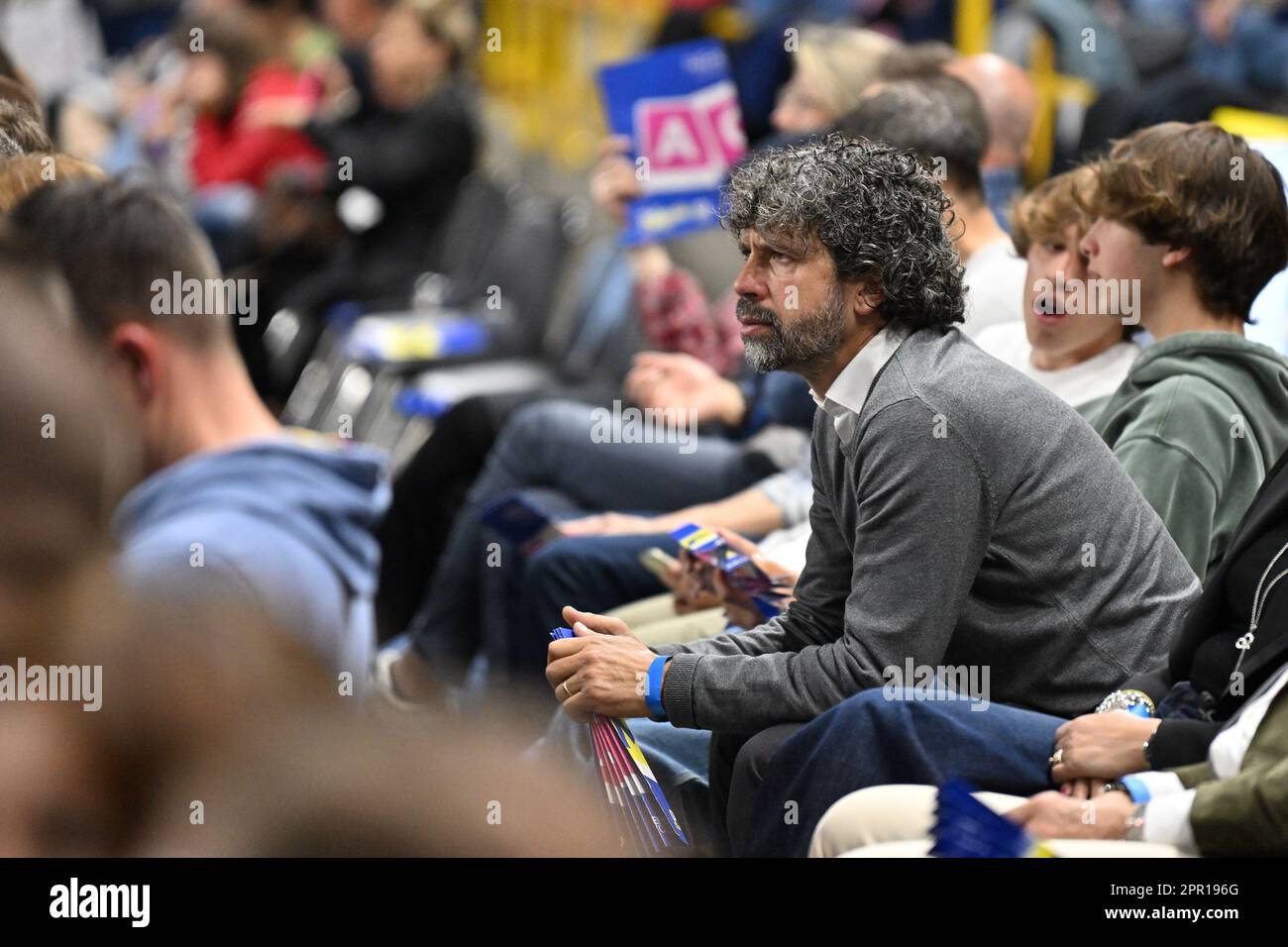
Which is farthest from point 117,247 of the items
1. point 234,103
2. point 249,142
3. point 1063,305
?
point 234,103

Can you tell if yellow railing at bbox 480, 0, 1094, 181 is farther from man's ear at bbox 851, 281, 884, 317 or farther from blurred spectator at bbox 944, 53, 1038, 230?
man's ear at bbox 851, 281, 884, 317

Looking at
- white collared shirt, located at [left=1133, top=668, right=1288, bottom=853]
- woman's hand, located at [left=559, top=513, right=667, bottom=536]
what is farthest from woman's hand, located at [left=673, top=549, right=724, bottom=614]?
white collared shirt, located at [left=1133, top=668, right=1288, bottom=853]

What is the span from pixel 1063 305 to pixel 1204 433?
406 mm

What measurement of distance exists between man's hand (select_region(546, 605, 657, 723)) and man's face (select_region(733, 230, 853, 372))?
0.41 m

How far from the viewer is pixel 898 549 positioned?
196 centimetres

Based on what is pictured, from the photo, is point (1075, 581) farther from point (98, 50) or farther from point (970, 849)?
point (98, 50)

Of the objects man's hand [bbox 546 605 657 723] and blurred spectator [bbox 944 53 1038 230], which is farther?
blurred spectator [bbox 944 53 1038 230]

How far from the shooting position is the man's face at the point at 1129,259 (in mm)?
2488

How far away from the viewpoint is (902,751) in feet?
6.39

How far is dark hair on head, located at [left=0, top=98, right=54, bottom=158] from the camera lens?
2.70 metres

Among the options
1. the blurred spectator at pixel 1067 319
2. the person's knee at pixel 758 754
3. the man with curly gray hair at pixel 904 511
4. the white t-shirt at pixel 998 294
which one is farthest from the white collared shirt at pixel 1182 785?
the white t-shirt at pixel 998 294

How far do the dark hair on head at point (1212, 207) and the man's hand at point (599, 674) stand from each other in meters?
1.03
